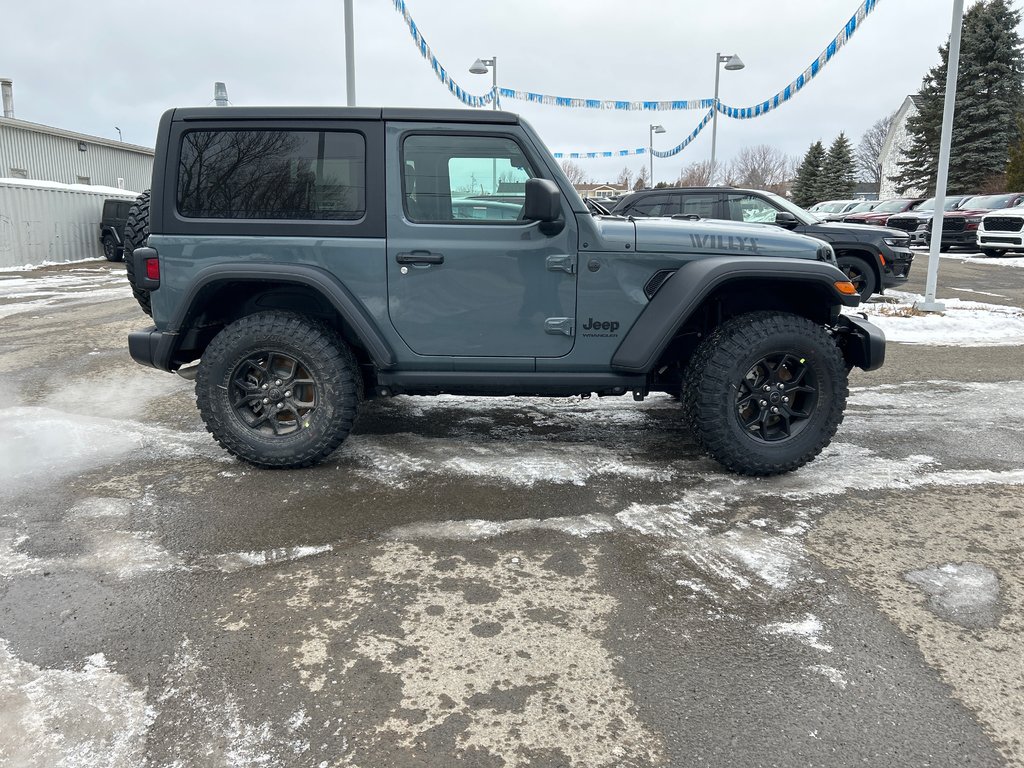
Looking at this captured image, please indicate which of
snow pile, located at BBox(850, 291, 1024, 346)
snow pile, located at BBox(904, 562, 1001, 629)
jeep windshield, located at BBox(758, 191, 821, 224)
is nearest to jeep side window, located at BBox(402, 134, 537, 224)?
snow pile, located at BBox(904, 562, 1001, 629)

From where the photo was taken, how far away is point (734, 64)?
22.3 m

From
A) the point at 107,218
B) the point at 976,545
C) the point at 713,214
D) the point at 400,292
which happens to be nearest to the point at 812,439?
the point at 976,545

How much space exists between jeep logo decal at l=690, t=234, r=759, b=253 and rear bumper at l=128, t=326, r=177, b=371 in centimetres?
287

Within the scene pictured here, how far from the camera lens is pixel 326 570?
3031mm

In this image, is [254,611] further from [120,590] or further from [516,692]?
[516,692]

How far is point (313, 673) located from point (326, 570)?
70 cm

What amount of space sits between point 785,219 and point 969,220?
15.7m

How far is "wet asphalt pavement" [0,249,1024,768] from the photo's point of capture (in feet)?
6.88

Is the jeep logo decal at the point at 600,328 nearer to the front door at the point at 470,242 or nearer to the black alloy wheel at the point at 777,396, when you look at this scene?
the front door at the point at 470,242

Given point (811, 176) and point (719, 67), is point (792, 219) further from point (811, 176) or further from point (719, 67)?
point (811, 176)

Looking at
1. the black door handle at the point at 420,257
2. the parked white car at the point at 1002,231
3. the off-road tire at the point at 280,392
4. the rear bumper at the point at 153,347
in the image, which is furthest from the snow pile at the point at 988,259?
the rear bumper at the point at 153,347

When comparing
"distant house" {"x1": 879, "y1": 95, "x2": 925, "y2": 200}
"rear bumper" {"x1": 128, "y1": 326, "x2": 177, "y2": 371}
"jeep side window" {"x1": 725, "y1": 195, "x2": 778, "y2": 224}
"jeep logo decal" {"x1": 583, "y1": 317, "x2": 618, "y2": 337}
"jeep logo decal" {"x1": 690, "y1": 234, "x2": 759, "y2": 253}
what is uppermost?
"distant house" {"x1": 879, "y1": 95, "x2": 925, "y2": 200}

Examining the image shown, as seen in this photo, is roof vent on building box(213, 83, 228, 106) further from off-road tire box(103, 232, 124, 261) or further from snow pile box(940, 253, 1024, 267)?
snow pile box(940, 253, 1024, 267)

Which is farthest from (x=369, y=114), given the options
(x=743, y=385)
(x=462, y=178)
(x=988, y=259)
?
(x=988, y=259)
